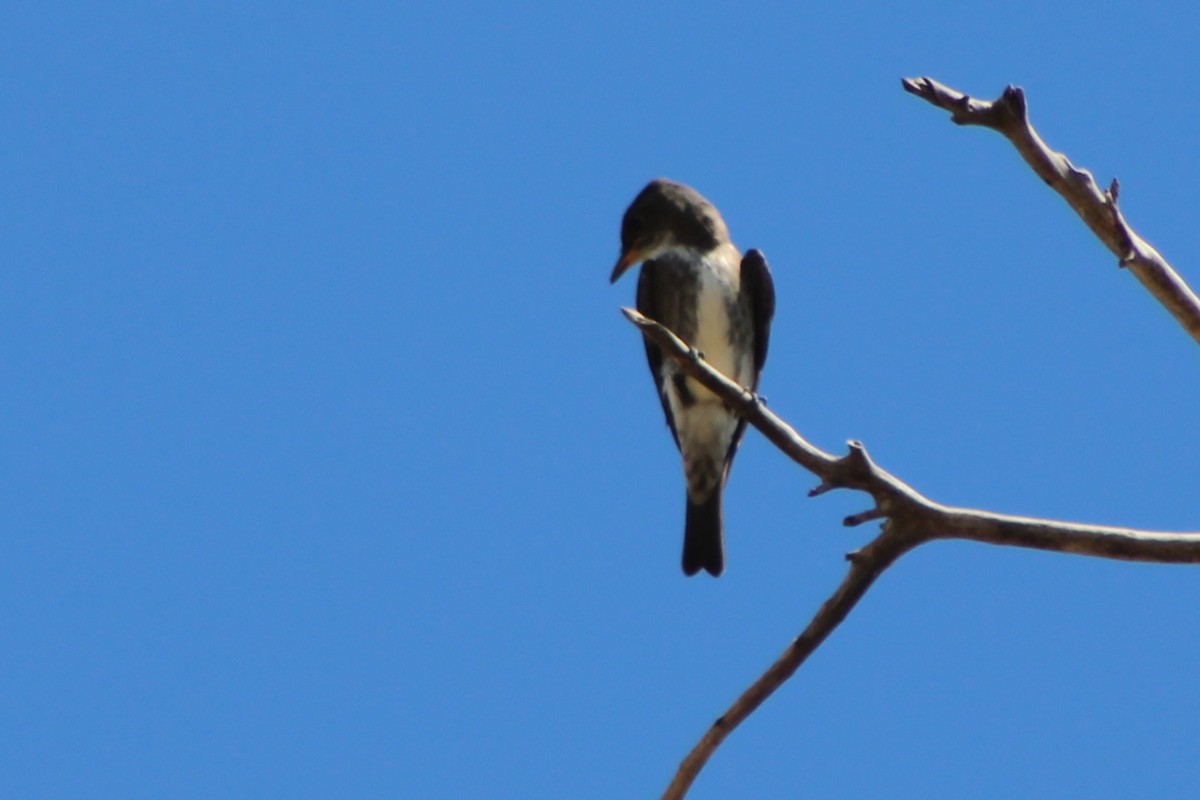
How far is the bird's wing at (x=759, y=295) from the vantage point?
7.01 meters

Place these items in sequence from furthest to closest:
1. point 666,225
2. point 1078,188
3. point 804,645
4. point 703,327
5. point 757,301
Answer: point 666,225, point 757,301, point 703,327, point 1078,188, point 804,645

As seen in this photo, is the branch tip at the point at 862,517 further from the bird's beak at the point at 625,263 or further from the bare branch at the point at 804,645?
the bird's beak at the point at 625,263

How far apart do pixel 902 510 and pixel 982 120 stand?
41.5 inches

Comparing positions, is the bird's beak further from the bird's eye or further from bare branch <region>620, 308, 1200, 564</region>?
bare branch <region>620, 308, 1200, 564</region>

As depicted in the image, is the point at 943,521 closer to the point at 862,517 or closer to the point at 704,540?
the point at 862,517

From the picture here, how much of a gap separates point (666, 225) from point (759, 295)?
1.91 feet

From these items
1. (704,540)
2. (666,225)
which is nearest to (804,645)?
(704,540)

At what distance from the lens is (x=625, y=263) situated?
7.36 m

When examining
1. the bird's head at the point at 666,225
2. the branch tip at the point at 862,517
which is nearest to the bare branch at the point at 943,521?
the branch tip at the point at 862,517

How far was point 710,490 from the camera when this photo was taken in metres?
7.15

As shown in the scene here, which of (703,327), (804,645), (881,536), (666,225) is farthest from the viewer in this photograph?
(666,225)

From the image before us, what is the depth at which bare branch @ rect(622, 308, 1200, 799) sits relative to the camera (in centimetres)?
390

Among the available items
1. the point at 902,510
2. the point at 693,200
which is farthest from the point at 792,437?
the point at 693,200

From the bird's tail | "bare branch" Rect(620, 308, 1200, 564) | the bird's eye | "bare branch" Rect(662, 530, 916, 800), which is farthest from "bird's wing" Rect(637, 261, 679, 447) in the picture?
"bare branch" Rect(662, 530, 916, 800)
